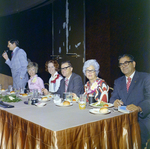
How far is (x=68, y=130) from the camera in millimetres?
1269

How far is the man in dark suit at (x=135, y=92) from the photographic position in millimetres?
1929

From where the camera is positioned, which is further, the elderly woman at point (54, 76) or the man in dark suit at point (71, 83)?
the elderly woman at point (54, 76)

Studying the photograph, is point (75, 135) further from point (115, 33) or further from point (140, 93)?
point (115, 33)

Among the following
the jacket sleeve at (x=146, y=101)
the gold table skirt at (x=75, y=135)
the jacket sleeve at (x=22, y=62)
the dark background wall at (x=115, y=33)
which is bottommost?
the gold table skirt at (x=75, y=135)

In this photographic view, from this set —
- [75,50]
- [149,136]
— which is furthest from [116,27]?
[149,136]

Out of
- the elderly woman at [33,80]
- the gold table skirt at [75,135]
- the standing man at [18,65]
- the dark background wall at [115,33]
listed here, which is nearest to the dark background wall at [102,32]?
the dark background wall at [115,33]

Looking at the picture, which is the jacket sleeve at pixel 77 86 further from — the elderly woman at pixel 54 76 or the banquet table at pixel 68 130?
the banquet table at pixel 68 130

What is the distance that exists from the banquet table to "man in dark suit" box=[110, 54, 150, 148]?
24cm

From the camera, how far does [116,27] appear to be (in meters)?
3.54

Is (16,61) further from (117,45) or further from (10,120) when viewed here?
(10,120)

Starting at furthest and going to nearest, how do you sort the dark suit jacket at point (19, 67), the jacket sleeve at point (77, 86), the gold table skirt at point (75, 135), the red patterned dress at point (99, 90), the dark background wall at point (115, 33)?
the dark suit jacket at point (19, 67) < the dark background wall at point (115, 33) < the jacket sleeve at point (77, 86) < the red patterned dress at point (99, 90) < the gold table skirt at point (75, 135)

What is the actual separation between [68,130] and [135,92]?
117cm

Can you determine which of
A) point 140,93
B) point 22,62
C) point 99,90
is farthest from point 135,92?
point 22,62

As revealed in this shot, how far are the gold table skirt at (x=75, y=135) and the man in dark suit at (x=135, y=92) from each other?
0.23 meters
